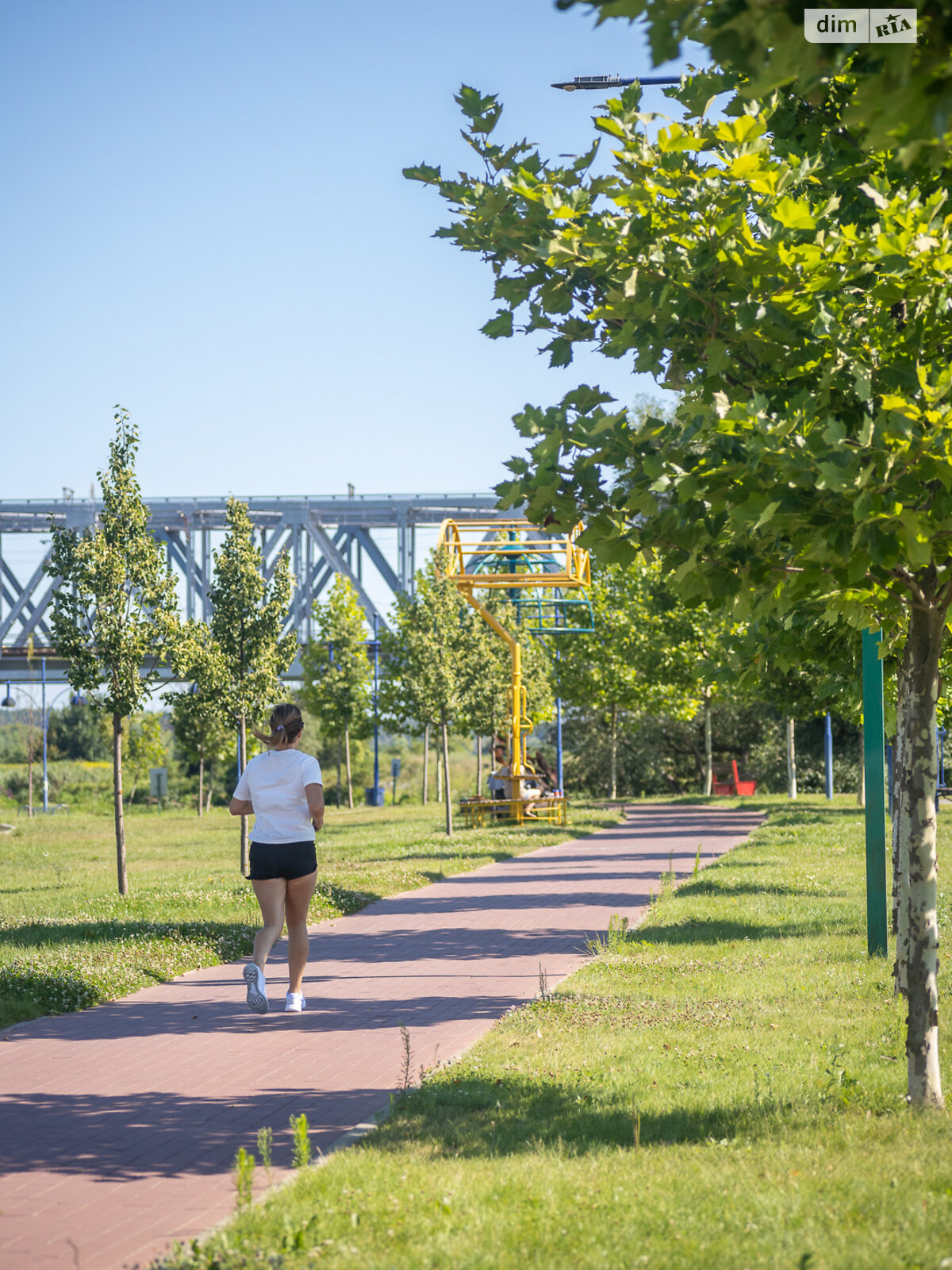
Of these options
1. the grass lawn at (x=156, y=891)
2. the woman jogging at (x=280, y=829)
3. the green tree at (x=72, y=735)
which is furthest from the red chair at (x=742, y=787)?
the green tree at (x=72, y=735)

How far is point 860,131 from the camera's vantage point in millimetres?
5168

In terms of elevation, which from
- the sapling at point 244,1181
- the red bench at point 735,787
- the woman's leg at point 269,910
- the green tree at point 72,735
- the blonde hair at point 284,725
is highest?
the blonde hair at point 284,725

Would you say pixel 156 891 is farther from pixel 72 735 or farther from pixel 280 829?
pixel 72 735

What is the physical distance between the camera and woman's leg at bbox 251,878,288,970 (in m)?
7.76

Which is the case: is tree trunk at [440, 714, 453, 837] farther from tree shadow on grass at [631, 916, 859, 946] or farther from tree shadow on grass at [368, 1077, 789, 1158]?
tree shadow on grass at [368, 1077, 789, 1158]

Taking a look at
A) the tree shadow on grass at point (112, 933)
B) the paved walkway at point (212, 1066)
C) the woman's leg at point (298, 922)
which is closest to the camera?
A: the paved walkway at point (212, 1066)

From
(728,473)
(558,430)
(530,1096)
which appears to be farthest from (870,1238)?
(558,430)

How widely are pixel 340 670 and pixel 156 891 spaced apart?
84.1ft

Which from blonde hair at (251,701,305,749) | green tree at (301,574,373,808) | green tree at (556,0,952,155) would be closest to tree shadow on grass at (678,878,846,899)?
blonde hair at (251,701,305,749)

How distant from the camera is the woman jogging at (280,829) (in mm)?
7730

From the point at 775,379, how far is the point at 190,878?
44.4 feet

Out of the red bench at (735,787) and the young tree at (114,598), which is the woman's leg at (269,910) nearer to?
the young tree at (114,598)

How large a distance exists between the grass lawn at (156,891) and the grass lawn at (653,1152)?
3145 millimetres

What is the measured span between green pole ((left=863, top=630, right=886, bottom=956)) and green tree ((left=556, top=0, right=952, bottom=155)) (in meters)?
6.28
